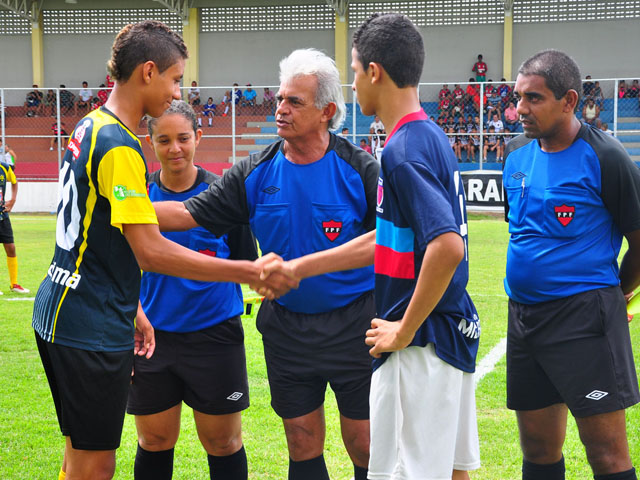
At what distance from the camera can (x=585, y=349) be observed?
3281 mm

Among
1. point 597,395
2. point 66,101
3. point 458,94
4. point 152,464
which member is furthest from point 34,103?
point 597,395

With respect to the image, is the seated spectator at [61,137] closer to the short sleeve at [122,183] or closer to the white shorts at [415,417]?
the short sleeve at [122,183]

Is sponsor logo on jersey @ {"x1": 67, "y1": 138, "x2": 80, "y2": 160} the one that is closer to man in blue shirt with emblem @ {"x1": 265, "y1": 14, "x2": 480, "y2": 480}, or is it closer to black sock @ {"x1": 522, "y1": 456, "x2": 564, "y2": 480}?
man in blue shirt with emblem @ {"x1": 265, "y1": 14, "x2": 480, "y2": 480}

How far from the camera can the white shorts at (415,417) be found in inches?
99.9

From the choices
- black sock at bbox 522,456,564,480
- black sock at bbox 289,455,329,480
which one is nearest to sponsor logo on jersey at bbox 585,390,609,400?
black sock at bbox 522,456,564,480

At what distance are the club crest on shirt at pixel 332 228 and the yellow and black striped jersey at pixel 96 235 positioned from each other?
0.79 metres

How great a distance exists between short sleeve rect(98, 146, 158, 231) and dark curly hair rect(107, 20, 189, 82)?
0.38m

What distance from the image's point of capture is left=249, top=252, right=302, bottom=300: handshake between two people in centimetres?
319

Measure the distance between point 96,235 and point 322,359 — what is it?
1139 mm

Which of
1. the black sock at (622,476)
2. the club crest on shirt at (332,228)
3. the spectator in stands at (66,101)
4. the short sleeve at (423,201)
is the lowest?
the black sock at (622,476)

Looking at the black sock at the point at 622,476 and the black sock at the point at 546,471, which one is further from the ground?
the black sock at the point at 622,476

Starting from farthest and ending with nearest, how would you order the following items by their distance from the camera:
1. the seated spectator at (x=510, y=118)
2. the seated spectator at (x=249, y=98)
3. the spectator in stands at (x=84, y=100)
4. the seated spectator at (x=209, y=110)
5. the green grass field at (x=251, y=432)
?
the spectator in stands at (x=84, y=100)
the seated spectator at (x=249, y=98)
the seated spectator at (x=209, y=110)
the seated spectator at (x=510, y=118)
the green grass field at (x=251, y=432)

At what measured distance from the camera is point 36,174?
2722 cm

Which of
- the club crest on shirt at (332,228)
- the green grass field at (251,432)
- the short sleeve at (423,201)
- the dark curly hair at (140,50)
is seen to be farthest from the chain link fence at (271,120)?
the short sleeve at (423,201)
